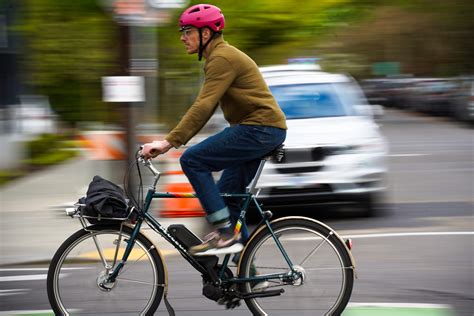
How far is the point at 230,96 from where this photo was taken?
5281 millimetres

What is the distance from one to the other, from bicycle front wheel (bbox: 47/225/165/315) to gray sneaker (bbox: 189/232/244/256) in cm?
26

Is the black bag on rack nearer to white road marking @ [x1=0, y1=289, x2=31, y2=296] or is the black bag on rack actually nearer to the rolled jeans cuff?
the rolled jeans cuff

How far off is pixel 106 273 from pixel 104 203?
440 mm

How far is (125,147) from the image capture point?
404 inches

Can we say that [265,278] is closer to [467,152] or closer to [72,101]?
[72,101]

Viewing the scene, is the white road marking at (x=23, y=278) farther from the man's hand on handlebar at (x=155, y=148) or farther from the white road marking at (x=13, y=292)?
the man's hand on handlebar at (x=155, y=148)

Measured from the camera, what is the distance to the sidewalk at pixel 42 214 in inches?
356

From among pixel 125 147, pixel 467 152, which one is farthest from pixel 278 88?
pixel 467 152

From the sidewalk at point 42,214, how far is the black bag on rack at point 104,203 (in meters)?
2.74

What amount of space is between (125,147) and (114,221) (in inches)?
190

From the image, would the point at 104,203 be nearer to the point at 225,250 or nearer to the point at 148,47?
the point at 225,250

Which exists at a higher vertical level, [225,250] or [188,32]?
[188,32]

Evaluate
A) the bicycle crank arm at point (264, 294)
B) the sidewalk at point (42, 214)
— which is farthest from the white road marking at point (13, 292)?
the bicycle crank arm at point (264, 294)

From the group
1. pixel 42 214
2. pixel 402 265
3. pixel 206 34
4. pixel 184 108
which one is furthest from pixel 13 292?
pixel 184 108
